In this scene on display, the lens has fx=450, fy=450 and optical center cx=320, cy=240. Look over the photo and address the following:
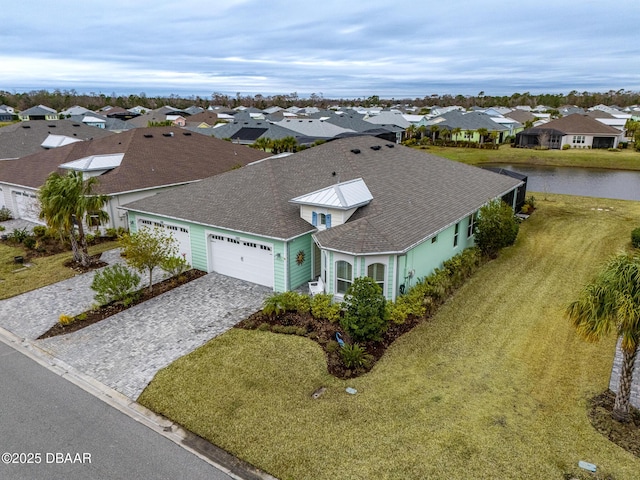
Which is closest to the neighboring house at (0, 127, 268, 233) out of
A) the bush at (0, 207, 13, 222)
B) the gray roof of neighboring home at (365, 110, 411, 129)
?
the bush at (0, 207, 13, 222)

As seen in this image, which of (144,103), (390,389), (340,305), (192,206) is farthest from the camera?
(144,103)

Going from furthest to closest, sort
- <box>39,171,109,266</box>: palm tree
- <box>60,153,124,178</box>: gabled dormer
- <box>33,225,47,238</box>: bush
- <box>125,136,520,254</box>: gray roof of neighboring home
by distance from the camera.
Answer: <box>60,153,124,178</box>: gabled dormer → <box>33,225,47,238</box>: bush → <box>39,171,109,266</box>: palm tree → <box>125,136,520,254</box>: gray roof of neighboring home

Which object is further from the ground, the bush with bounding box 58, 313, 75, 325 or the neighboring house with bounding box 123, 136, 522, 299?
the neighboring house with bounding box 123, 136, 522, 299

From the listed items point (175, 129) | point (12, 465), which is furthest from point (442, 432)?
point (175, 129)

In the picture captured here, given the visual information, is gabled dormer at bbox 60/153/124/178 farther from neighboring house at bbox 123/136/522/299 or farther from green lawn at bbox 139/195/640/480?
green lawn at bbox 139/195/640/480

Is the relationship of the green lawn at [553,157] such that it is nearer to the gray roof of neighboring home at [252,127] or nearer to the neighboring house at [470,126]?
the neighboring house at [470,126]

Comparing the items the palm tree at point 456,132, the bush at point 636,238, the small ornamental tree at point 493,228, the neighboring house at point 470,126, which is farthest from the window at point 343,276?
the neighboring house at point 470,126

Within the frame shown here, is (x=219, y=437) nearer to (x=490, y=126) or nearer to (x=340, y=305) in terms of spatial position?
(x=340, y=305)
